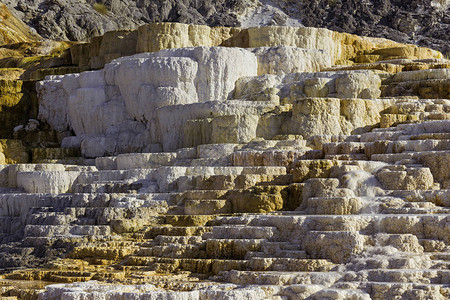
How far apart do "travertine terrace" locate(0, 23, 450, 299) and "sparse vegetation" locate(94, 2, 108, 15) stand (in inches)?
619

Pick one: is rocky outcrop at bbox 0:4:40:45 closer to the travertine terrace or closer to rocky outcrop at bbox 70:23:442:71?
the travertine terrace

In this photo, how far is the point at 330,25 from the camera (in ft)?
144

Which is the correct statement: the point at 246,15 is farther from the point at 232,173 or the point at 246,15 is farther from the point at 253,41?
the point at 232,173

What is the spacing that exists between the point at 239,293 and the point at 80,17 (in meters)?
34.2

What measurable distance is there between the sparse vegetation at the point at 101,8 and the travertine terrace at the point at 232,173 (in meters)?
15.7

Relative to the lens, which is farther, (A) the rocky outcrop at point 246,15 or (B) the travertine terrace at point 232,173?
(A) the rocky outcrop at point 246,15

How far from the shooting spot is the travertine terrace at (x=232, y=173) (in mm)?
13836

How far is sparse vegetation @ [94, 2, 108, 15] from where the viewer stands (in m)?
46.6

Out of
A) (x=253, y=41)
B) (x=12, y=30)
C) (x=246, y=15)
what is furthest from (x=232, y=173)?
(x=246, y=15)

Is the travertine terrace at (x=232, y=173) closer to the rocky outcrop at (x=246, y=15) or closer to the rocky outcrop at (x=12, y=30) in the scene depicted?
the rocky outcrop at (x=246, y=15)

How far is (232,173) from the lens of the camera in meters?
18.8

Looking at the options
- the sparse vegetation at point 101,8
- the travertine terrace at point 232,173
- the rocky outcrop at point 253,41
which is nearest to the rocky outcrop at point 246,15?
the sparse vegetation at point 101,8

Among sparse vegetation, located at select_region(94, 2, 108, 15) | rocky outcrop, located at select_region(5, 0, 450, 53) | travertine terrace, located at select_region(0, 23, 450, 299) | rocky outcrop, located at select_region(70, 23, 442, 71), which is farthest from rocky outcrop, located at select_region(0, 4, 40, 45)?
rocky outcrop, located at select_region(70, 23, 442, 71)

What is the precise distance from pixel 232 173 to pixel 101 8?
29.6 metres
